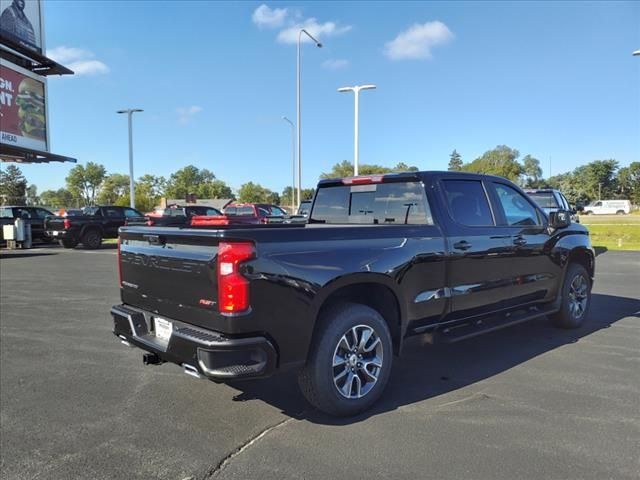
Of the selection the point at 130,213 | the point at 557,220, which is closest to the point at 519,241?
the point at 557,220

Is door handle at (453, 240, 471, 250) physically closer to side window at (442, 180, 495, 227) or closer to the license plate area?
side window at (442, 180, 495, 227)

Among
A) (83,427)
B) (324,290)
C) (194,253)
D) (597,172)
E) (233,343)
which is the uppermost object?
(597,172)

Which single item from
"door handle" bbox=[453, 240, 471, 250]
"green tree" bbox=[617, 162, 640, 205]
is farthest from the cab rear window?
"green tree" bbox=[617, 162, 640, 205]

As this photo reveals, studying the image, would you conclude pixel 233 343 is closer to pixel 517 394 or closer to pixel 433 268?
pixel 433 268

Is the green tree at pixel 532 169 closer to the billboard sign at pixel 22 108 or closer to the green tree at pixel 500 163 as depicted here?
the green tree at pixel 500 163

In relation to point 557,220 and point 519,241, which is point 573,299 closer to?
point 557,220

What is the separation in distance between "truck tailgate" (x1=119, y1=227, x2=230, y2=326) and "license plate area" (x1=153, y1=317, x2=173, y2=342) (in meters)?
0.06

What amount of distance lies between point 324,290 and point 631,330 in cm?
472

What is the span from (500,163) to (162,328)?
97.8 meters

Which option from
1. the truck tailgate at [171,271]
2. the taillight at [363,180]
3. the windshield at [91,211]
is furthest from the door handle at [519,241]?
the windshield at [91,211]

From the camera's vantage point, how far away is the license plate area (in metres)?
3.50

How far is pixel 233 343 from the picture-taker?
2.99m

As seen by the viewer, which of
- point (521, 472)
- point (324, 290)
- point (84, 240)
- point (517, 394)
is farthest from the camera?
point (84, 240)

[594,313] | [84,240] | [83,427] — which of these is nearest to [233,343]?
[83,427]
